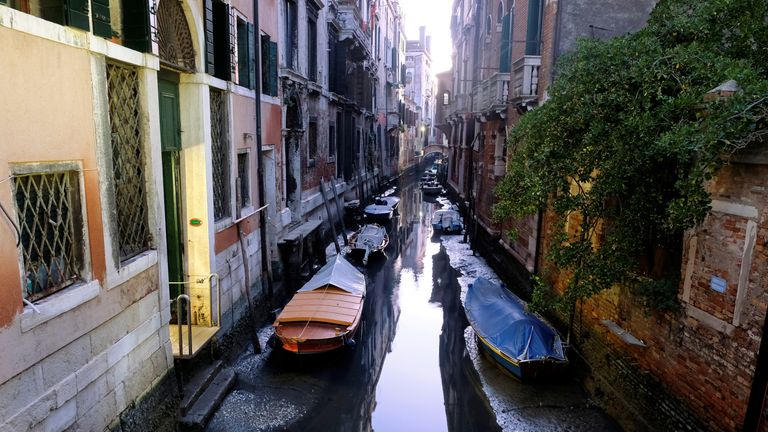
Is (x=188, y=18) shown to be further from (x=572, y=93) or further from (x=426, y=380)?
(x=426, y=380)

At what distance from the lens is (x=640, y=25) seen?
9.73 metres

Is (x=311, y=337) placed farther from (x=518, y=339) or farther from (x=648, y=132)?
(x=648, y=132)

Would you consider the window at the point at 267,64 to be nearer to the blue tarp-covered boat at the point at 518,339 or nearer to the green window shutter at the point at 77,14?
the green window shutter at the point at 77,14

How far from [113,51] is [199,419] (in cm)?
444

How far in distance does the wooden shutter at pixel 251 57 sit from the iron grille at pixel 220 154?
1229 mm

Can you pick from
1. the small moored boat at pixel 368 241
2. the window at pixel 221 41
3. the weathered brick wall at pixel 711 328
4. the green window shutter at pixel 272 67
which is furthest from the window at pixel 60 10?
the small moored boat at pixel 368 241

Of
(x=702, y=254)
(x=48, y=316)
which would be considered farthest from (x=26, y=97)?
(x=702, y=254)

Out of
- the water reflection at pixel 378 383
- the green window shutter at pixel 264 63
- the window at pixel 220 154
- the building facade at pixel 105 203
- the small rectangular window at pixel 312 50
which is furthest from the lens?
the small rectangular window at pixel 312 50

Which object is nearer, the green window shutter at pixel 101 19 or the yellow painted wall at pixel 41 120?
the yellow painted wall at pixel 41 120

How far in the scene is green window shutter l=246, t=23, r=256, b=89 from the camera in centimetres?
890

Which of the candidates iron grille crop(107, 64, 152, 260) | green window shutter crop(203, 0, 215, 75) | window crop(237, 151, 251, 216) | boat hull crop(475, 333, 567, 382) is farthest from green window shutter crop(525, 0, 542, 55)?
iron grille crop(107, 64, 152, 260)

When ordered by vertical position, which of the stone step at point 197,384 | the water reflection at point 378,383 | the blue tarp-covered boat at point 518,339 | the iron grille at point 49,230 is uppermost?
the iron grille at point 49,230

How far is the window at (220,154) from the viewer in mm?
7770

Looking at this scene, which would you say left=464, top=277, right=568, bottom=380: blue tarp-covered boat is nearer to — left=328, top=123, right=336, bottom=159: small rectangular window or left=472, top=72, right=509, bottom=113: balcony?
left=472, top=72, right=509, bottom=113: balcony
